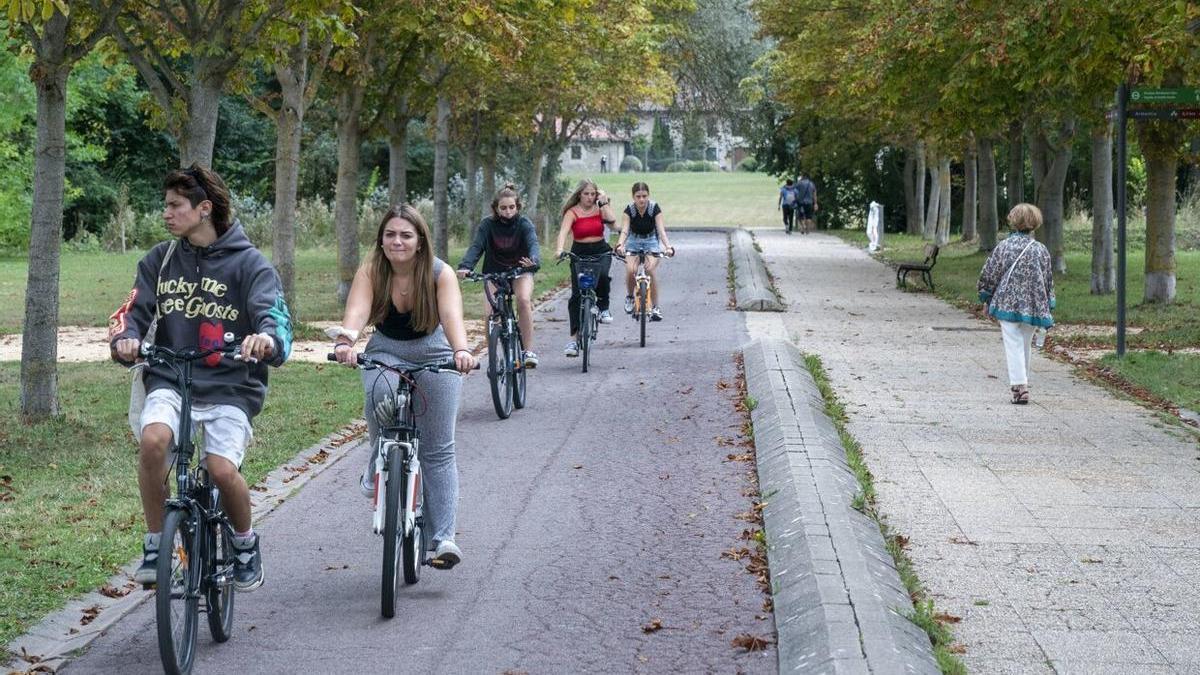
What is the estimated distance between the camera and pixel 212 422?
6.31 metres

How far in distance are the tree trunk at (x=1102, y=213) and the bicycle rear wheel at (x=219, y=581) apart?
1943 cm

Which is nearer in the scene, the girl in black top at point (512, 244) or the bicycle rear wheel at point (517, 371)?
the bicycle rear wheel at point (517, 371)

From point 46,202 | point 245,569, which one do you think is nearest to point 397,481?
point 245,569

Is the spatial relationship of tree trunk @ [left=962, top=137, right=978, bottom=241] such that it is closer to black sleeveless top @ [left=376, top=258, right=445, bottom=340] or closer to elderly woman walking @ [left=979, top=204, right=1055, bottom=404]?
elderly woman walking @ [left=979, top=204, right=1055, bottom=404]

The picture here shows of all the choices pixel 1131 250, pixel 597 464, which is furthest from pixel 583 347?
pixel 1131 250

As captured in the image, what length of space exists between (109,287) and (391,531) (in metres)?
23.8

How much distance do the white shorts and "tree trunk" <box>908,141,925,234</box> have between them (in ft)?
131

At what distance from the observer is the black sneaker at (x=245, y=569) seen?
6.65 metres

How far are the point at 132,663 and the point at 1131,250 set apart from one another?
113 ft

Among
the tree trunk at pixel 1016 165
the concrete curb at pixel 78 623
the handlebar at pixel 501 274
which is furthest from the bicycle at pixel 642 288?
the tree trunk at pixel 1016 165

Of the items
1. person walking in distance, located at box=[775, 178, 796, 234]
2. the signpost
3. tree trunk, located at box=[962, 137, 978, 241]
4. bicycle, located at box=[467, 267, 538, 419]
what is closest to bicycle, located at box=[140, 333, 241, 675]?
bicycle, located at box=[467, 267, 538, 419]

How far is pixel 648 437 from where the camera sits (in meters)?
12.1

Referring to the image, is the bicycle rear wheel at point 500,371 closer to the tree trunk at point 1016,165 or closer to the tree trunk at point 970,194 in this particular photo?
the tree trunk at point 1016,165

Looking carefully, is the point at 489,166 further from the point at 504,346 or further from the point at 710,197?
the point at 710,197
